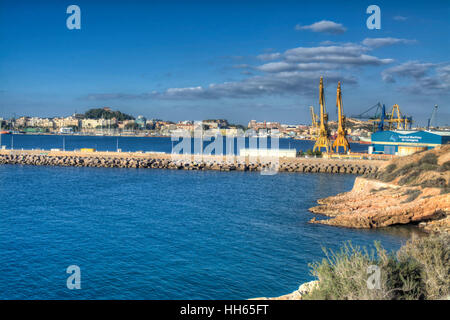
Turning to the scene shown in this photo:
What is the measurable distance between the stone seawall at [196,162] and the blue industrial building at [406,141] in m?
5.73

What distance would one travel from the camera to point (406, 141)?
51531mm

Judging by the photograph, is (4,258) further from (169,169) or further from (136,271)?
(169,169)

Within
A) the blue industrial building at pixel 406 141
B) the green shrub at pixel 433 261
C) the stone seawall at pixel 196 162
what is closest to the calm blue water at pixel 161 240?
the green shrub at pixel 433 261

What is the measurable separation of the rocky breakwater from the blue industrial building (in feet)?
79.8

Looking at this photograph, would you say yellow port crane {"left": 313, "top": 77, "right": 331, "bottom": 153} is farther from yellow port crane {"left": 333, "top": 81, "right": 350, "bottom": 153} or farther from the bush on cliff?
the bush on cliff

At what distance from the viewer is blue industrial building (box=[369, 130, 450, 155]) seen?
49.5m

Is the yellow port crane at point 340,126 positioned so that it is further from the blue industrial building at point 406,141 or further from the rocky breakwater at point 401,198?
the rocky breakwater at point 401,198

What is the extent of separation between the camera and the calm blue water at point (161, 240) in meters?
11.9

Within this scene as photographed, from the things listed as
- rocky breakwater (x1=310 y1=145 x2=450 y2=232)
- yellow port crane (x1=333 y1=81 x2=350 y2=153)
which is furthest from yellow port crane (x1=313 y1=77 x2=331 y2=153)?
rocky breakwater (x1=310 y1=145 x2=450 y2=232)

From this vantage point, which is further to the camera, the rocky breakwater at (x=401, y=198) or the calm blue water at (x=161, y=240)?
the rocky breakwater at (x=401, y=198)

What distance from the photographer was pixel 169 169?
48219 mm
